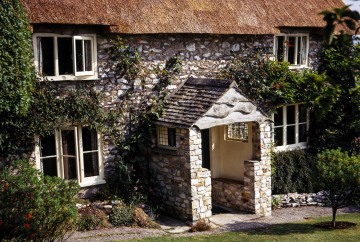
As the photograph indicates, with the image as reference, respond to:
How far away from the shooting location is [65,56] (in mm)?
11695

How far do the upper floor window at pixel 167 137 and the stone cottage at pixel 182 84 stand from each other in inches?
1.1

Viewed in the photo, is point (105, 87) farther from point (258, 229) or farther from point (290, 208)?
point (290, 208)

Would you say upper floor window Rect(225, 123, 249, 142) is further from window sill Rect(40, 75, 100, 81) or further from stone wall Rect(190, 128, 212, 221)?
window sill Rect(40, 75, 100, 81)

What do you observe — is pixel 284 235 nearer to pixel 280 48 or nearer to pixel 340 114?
pixel 340 114

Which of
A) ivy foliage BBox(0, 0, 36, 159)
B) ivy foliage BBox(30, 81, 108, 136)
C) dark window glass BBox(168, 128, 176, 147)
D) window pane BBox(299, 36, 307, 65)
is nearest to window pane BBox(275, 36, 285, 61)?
window pane BBox(299, 36, 307, 65)

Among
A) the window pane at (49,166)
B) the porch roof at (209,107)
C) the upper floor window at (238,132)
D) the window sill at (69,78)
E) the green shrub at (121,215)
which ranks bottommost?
the green shrub at (121,215)

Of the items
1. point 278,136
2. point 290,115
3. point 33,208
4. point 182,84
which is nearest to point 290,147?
point 278,136

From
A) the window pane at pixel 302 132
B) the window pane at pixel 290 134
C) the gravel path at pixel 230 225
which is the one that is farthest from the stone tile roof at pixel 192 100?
the window pane at pixel 302 132

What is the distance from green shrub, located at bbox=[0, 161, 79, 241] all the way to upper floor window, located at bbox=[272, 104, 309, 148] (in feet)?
27.5

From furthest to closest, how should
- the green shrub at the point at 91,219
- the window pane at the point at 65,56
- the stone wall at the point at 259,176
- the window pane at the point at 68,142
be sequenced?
the stone wall at the point at 259,176
the window pane at the point at 68,142
the window pane at the point at 65,56
the green shrub at the point at 91,219

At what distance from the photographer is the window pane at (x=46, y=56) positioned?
1135 cm

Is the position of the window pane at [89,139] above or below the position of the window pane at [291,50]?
below

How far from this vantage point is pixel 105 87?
12453 mm

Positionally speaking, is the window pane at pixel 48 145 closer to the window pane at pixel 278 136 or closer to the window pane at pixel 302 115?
the window pane at pixel 278 136
